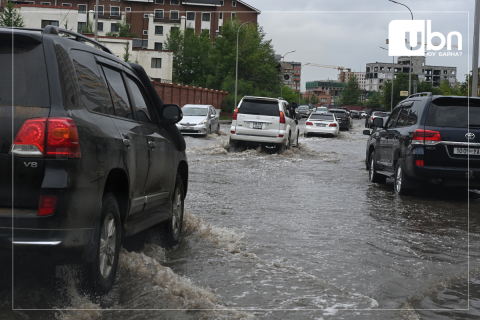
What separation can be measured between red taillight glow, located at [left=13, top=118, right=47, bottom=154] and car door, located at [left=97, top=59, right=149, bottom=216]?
A: 870 mm

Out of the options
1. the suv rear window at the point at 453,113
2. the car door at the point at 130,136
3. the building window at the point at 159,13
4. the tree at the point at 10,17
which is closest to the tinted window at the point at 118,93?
the car door at the point at 130,136

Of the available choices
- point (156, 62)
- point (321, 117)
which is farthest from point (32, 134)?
point (156, 62)

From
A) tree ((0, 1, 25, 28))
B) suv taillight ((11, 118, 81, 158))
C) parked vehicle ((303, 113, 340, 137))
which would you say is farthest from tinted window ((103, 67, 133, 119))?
tree ((0, 1, 25, 28))

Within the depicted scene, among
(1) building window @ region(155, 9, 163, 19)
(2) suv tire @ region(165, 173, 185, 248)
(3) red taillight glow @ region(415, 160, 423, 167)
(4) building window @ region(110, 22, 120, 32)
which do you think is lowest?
(2) suv tire @ region(165, 173, 185, 248)

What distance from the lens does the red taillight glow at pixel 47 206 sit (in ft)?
12.6

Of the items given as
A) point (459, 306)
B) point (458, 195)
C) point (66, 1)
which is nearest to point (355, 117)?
point (66, 1)

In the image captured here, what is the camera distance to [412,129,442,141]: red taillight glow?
10.5 meters

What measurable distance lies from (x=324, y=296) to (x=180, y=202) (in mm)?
2465

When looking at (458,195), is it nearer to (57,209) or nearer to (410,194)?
(410,194)

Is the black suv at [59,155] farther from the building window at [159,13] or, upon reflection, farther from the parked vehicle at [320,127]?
the building window at [159,13]

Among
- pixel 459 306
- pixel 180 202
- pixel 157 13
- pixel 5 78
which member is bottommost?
pixel 459 306

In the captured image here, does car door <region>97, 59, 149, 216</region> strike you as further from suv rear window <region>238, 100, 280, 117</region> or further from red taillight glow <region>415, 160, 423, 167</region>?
suv rear window <region>238, 100, 280, 117</region>

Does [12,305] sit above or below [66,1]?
below

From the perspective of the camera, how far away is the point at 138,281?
499cm
